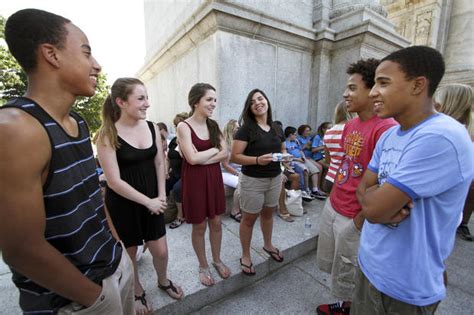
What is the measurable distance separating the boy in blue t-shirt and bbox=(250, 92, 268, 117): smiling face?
1292 millimetres

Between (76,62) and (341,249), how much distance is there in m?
2.16

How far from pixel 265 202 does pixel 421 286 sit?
63.2 inches

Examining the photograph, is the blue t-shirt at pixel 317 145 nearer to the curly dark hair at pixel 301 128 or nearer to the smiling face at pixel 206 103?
the curly dark hair at pixel 301 128

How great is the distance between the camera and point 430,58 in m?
1.17

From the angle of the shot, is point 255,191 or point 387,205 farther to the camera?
point 255,191

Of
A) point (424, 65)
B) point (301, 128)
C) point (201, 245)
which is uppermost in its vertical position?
point (424, 65)

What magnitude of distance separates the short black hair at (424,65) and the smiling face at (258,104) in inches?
54.4

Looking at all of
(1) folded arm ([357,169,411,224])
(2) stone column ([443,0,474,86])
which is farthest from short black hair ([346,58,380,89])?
(2) stone column ([443,0,474,86])

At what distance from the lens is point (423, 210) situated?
1.12 m

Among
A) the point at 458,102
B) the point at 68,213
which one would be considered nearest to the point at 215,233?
the point at 68,213

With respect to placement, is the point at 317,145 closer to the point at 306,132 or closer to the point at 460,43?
the point at 306,132

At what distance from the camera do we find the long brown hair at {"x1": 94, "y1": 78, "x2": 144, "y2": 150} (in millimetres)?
1798

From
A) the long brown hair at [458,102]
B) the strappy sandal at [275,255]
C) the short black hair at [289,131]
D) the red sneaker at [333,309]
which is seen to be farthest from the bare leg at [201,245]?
the short black hair at [289,131]

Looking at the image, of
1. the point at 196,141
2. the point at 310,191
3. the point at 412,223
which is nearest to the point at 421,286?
the point at 412,223
